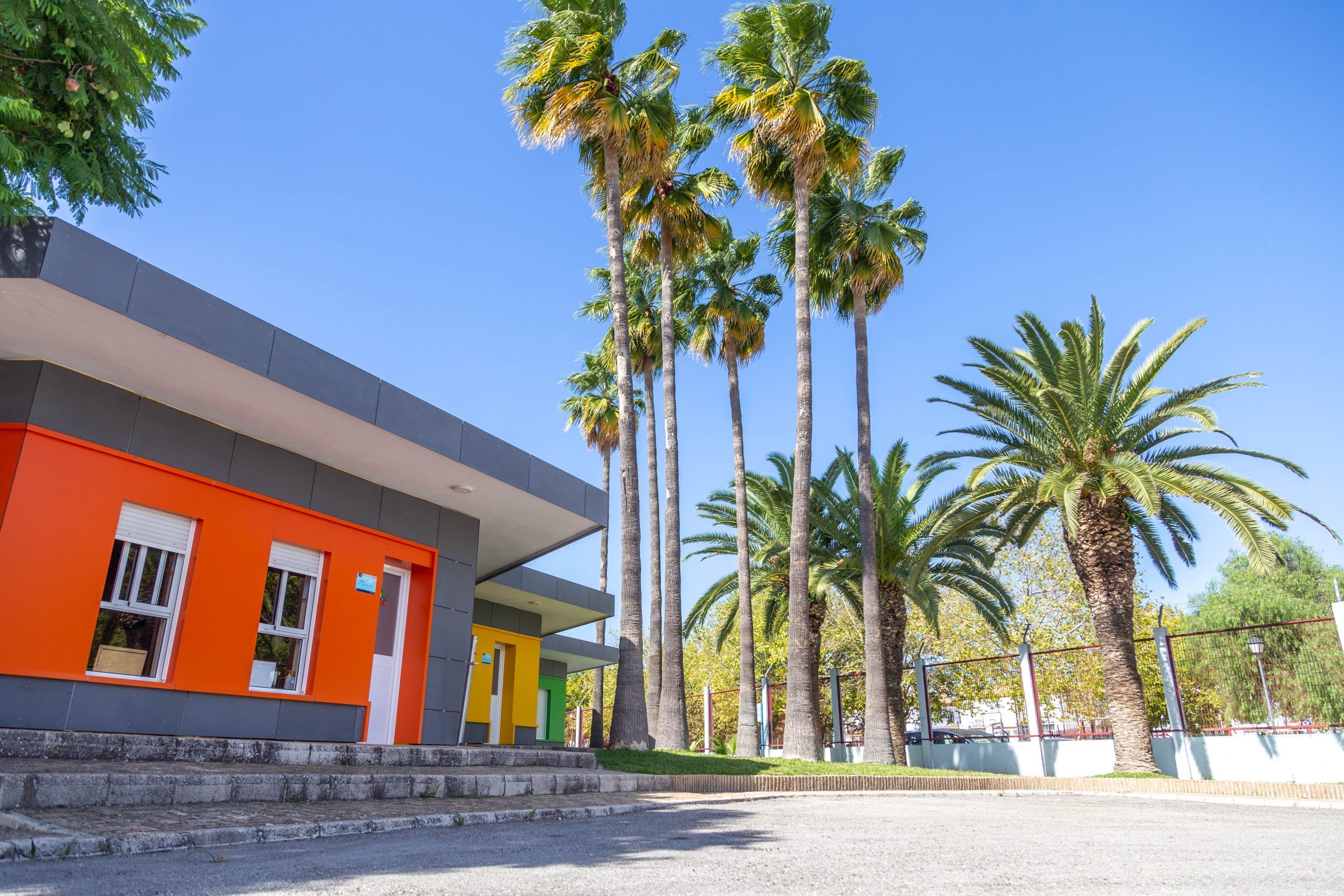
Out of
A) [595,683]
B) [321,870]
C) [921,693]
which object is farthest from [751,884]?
[595,683]

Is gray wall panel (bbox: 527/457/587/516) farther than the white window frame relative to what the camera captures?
Yes

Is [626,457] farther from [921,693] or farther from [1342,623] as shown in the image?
[1342,623]

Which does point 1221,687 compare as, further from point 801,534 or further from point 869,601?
point 801,534

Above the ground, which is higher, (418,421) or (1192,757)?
(418,421)

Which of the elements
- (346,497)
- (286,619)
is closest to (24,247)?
(346,497)

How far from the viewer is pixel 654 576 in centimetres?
2236

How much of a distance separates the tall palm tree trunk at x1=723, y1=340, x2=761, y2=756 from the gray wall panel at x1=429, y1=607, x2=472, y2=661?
732 centimetres

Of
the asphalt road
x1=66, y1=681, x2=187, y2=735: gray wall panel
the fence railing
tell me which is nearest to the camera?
the asphalt road

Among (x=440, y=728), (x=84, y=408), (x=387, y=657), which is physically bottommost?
(x=440, y=728)

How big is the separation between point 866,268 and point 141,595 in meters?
18.0

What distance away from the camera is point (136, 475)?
898 cm

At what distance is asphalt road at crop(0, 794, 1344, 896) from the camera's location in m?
4.09

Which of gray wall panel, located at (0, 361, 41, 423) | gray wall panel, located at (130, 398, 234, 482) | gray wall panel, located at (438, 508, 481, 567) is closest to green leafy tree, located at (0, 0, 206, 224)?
gray wall panel, located at (0, 361, 41, 423)

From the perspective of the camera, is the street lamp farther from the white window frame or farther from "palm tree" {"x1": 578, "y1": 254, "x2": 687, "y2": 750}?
the white window frame
